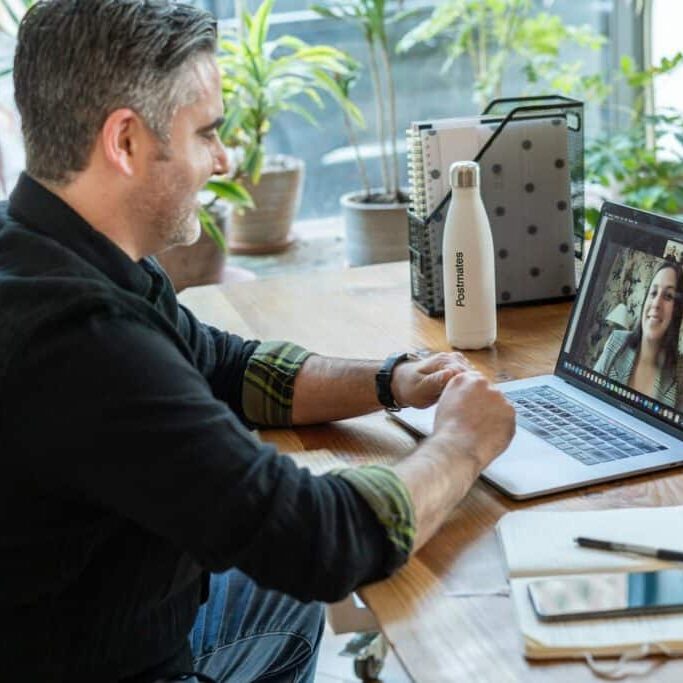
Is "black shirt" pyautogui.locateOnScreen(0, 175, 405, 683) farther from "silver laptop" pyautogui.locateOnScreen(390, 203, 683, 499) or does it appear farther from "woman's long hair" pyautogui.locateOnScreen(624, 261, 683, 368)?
"woman's long hair" pyautogui.locateOnScreen(624, 261, 683, 368)

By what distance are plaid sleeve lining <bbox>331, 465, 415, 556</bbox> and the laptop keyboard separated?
0.91 feet

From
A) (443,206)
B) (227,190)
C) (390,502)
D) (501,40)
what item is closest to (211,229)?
(227,190)

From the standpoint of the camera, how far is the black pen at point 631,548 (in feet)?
3.56

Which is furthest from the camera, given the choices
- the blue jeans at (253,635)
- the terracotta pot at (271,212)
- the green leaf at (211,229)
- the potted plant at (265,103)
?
the terracotta pot at (271,212)

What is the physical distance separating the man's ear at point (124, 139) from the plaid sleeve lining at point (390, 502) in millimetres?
372

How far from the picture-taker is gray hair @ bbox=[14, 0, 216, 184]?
1158mm

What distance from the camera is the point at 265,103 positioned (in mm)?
3686

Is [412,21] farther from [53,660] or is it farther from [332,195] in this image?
[53,660]

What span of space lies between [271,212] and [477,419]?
112 inches

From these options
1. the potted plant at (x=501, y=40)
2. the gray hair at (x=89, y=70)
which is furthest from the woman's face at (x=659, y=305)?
the potted plant at (x=501, y=40)

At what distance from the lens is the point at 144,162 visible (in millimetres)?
1201

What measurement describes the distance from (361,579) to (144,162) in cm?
47

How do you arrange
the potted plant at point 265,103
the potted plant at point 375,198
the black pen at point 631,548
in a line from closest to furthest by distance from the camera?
the black pen at point 631,548 → the potted plant at point 265,103 → the potted plant at point 375,198

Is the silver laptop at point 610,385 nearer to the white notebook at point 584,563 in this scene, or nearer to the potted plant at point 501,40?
the white notebook at point 584,563
